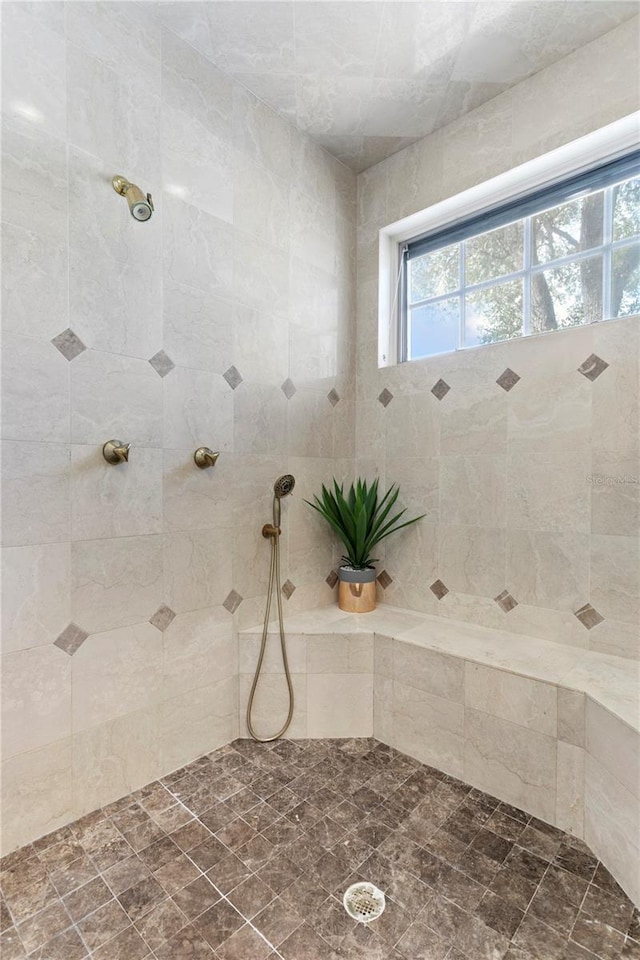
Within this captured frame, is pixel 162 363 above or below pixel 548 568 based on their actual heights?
above

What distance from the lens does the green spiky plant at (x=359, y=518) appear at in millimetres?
2107

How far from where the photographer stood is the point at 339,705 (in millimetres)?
1861

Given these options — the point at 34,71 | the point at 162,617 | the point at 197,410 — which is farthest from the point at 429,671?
the point at 34,71

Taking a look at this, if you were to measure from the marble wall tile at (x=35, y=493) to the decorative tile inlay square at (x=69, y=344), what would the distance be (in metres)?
0.27

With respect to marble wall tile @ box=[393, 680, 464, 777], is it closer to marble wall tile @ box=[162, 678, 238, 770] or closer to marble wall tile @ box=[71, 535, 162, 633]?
marble wall tile @ box=[162, 678, 238, 770]

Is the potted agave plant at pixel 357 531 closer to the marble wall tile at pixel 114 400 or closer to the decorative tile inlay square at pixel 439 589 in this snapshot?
the decorative tile inlay square at pixel 439 589

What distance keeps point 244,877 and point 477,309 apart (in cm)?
220


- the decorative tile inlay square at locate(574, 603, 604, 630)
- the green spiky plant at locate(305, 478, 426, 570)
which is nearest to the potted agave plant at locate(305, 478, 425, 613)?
the green spiky plant at locate(305, 478, 426, 570)

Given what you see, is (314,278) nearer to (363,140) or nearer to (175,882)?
(363,140)

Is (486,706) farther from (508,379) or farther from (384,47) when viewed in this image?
(384,47)

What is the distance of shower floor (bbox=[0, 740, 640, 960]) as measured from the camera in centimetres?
Answer: 102

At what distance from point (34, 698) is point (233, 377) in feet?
4.07

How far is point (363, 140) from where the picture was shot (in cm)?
216

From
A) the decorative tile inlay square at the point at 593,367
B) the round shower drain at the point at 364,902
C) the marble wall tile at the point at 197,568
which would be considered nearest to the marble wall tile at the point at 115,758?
the marble wall tile at the point at 197,568
